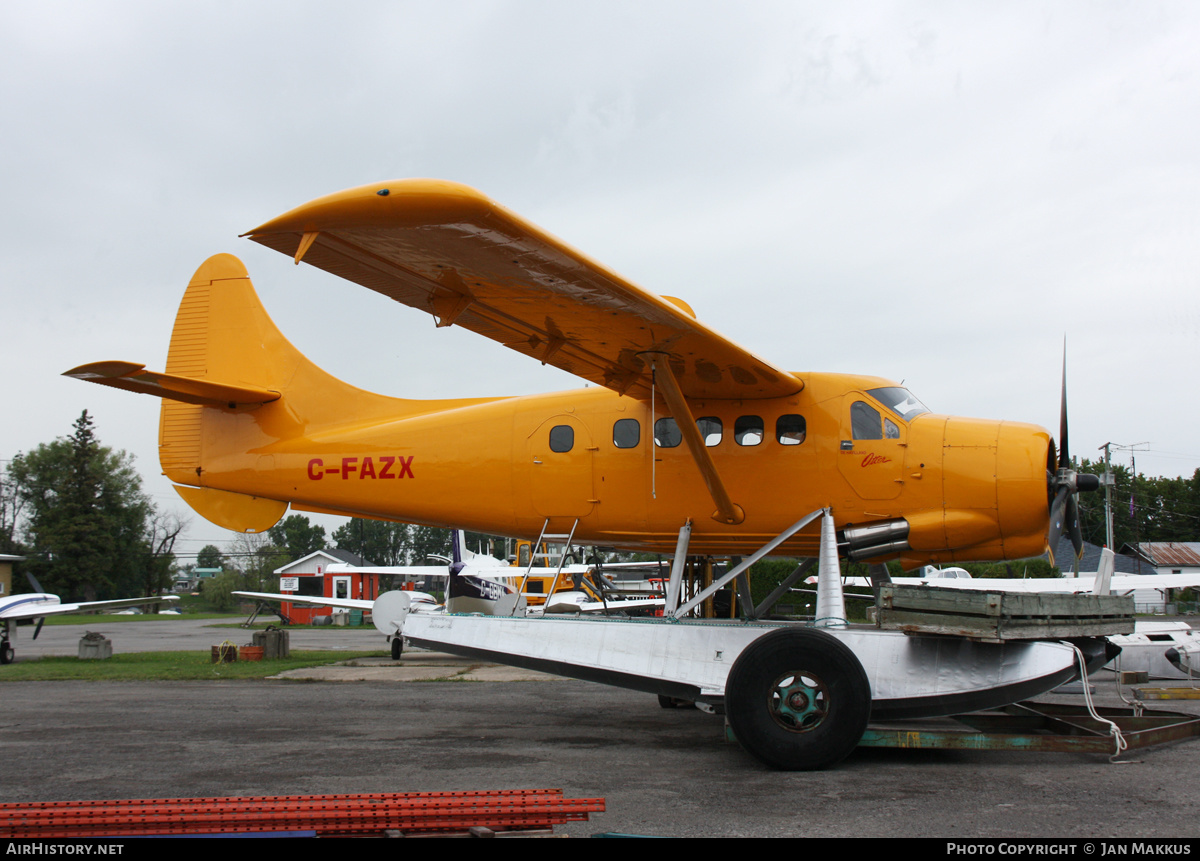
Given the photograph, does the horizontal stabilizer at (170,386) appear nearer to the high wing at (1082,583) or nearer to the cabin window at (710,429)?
the cabin window at (710,429)

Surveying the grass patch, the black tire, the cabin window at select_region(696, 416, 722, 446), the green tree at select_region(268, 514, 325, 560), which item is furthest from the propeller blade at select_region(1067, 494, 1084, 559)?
the green tree at select_region(268, 514, 325, 560)

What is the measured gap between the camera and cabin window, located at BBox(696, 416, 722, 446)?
338 inches

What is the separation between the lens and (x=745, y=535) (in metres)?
8.47

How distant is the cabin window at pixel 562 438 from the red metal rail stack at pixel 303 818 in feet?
16.6

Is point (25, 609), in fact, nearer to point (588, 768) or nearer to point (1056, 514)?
point (588, 768)

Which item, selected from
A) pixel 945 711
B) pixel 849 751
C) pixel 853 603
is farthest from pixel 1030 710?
pixel 853 603

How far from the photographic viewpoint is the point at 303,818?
4152 mm

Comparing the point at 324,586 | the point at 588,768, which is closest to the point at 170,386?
the point at 588,768

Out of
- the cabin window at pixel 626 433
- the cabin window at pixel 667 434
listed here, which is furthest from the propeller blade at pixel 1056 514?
the cabin window at pixel 626 433

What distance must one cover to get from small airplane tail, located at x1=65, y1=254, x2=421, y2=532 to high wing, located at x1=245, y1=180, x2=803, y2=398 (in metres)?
3.19

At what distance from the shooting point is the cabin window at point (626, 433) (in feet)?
29.0

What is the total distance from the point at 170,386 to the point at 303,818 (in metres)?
6.65

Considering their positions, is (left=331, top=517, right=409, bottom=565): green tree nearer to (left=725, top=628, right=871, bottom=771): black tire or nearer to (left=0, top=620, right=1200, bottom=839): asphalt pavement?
(left=0, top=620, right=1200, bottom=839): asphalt pavement
